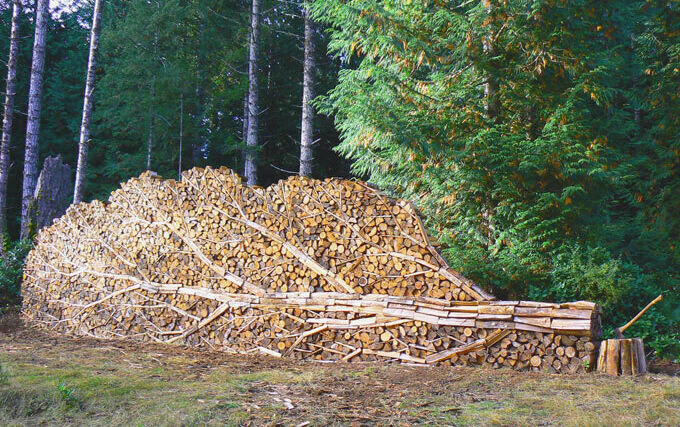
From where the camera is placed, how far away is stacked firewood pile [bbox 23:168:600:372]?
16.6 feet

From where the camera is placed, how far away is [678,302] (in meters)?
6.41

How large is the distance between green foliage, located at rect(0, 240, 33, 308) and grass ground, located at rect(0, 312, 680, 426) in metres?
5.81

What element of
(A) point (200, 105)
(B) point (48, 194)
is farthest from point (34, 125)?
(A) point (200, 105)

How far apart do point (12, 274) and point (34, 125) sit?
11.9ft

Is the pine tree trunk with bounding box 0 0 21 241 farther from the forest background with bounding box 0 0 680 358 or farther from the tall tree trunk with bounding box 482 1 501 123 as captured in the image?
the tall tree trunk with bounding box 482 1 501 123

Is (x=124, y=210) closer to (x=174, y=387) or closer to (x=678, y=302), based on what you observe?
(x=174, y=387)

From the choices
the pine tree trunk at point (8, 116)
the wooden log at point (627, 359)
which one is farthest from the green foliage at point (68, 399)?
the pine tree trunk at point (8, 116)

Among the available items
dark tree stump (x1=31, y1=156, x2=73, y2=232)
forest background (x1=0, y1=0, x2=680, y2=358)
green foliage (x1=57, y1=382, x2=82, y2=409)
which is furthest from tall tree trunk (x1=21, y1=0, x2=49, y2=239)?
green foliage (x1=57, y1=382, x2=82, y2=409)

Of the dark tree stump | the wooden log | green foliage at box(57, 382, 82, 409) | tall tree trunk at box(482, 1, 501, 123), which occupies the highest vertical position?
tall tree trunk at box(482, 1, 501, 123)

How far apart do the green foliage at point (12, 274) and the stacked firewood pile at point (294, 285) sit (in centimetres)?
280

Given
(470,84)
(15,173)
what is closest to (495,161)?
(470,84)

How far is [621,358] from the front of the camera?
464 centimetres

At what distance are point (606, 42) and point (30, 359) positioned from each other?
34.4 ft

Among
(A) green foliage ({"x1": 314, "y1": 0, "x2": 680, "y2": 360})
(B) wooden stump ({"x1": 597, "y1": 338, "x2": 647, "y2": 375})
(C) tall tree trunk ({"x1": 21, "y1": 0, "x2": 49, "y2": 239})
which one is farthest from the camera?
(C) tall tree trunk ({"x1": 21, "y1": 0, "x2": 49, "y2": 239})
